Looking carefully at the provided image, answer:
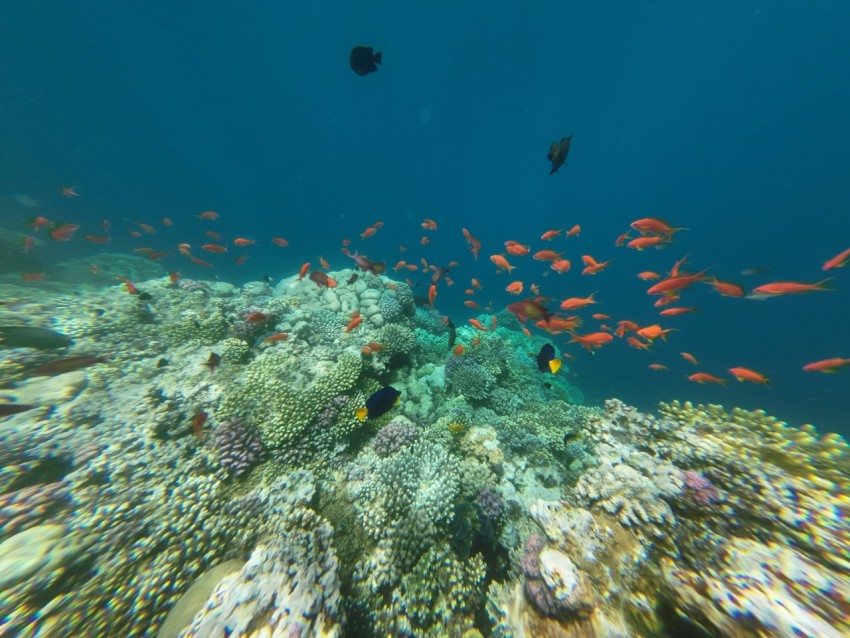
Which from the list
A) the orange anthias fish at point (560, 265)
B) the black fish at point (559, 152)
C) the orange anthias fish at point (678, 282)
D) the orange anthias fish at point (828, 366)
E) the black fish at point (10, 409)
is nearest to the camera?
the black fish at point (10, 409)

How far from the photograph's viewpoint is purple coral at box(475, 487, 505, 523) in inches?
185

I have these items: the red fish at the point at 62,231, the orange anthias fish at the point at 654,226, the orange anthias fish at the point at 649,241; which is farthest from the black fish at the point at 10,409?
the orange anthias fish at the point at 649,241

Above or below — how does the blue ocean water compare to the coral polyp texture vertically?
above

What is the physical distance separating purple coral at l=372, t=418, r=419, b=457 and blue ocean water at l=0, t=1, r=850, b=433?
35.7 meters

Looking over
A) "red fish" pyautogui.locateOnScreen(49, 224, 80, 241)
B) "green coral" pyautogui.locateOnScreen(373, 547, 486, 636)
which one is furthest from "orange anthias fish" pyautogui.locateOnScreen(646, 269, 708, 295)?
"red fish" pyautogui.locateOnScreen(49, 224, 80, 241)

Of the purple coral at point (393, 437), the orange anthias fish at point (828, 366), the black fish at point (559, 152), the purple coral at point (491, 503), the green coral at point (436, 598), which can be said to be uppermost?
the black fish at point (559, 152)

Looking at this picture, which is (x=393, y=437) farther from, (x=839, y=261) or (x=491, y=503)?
(x=839, y=261)

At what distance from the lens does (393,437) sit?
5.62 meters

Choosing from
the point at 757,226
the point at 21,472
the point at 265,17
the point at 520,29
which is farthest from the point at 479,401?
the point at 757,226

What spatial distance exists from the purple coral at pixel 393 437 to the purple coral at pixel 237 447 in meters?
2.15

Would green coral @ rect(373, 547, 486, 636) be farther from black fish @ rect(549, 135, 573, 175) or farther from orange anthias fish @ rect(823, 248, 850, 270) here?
orange anthias fish @ rect(823, 248, 850, 270)

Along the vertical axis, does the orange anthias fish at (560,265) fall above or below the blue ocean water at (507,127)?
below

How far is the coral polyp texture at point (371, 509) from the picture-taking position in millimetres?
2586

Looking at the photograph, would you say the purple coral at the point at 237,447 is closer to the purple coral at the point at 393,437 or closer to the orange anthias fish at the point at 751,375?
the purple coral at the point at 393,437
